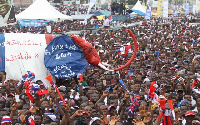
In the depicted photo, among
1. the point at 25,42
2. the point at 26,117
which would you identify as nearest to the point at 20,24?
the point at 25,42

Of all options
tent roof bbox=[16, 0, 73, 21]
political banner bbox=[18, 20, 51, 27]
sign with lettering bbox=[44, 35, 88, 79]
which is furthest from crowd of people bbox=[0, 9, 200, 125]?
political banner bbox=[18, 20, 51, 27]

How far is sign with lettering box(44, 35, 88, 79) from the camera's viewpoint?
30.0 feet

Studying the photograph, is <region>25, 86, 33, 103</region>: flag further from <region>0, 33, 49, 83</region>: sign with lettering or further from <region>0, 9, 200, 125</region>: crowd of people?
<region>0, 33, 49, 83</region>: sign with lettering

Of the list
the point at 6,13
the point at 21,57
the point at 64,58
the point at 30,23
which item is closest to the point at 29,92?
the point at 64,58

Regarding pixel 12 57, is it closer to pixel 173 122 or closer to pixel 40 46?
pixel 40 46

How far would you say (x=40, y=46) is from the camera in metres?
9.60

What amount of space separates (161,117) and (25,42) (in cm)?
526

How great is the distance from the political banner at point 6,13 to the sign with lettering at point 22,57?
689cm

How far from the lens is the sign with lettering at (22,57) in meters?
9.38

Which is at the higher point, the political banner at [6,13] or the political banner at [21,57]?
the political banner at [6,13]

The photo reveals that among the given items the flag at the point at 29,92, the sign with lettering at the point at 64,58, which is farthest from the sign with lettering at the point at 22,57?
the flag at the point at 29,92

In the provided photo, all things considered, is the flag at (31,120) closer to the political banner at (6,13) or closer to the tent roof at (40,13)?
the political banner at (6,13)

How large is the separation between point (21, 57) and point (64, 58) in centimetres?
111

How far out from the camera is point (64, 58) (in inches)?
367
